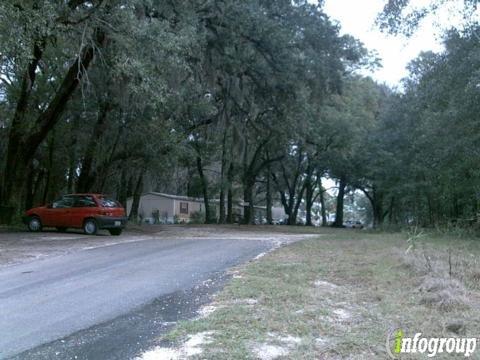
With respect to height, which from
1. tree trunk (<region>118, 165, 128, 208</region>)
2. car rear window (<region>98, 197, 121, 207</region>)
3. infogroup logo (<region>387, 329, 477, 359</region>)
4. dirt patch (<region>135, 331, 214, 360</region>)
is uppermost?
tree trunk (<region>118, 165, 128, 208</region>)

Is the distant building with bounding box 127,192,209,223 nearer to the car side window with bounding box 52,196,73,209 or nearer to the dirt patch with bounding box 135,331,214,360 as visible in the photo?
the car side window with bounding box 52,196,73,209

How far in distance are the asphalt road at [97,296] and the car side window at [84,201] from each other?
5817 mm

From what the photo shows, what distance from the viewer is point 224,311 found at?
6.17 metres

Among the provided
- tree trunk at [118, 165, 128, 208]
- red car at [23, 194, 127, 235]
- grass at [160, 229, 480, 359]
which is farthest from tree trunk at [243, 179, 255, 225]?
grass at [160, 229, 480, 359]

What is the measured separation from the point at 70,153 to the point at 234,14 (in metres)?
12.5

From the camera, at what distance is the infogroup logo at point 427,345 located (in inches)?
182

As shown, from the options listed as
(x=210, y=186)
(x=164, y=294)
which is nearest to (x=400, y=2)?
(x=164, y=294)

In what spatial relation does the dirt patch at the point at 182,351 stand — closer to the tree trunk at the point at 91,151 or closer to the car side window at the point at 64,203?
the car side window at the point at 64,203

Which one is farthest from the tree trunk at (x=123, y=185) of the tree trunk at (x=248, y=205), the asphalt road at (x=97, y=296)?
the asphalt road at (x=97, y=296)

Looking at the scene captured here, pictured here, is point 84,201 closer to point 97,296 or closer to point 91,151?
point 91,151

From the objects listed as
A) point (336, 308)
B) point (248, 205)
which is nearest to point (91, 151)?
point (248, 205)

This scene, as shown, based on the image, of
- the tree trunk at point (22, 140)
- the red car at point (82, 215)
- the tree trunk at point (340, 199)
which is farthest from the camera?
the tree trunk at point (340, 199)

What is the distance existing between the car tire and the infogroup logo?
14706 millimetres

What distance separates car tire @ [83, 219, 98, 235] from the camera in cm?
1823
